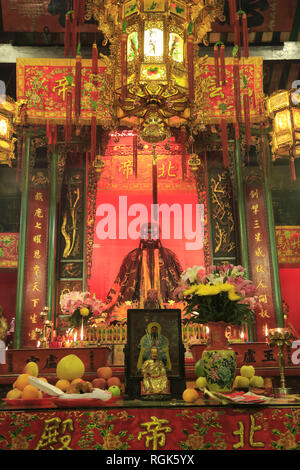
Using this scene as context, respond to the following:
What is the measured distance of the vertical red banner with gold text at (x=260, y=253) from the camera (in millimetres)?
5336

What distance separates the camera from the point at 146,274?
221 inches

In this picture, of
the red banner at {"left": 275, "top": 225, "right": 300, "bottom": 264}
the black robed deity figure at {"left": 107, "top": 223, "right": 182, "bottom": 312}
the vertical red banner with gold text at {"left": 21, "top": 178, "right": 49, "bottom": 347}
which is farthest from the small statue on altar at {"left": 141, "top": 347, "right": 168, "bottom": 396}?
the red banner at {"left": 275, "top": 225, "right": 300, "bottom": 264}

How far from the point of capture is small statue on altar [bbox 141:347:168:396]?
5.51ft

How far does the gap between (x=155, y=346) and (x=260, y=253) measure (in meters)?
4.02

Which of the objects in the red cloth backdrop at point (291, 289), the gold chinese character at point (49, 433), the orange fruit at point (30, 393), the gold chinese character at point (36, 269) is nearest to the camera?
the gold chinese character at point (49, 433)

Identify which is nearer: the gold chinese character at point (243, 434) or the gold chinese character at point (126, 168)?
the gold chinese character at point (243, 434)

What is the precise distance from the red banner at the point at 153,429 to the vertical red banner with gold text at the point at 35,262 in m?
3.94

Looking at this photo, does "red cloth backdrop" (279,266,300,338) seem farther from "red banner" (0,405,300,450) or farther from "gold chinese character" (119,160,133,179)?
"red banner" (0,405,300,450)

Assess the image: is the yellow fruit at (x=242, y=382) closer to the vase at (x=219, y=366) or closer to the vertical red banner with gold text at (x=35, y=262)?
the vase at (x=219, y=366)

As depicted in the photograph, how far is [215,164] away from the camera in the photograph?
618cm

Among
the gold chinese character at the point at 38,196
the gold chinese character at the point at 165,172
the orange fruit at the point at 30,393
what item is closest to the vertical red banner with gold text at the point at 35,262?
the gold chinese character at the point at 38,196

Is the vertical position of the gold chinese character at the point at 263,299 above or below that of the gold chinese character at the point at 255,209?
below

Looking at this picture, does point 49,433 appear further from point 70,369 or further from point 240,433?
point 240,433
